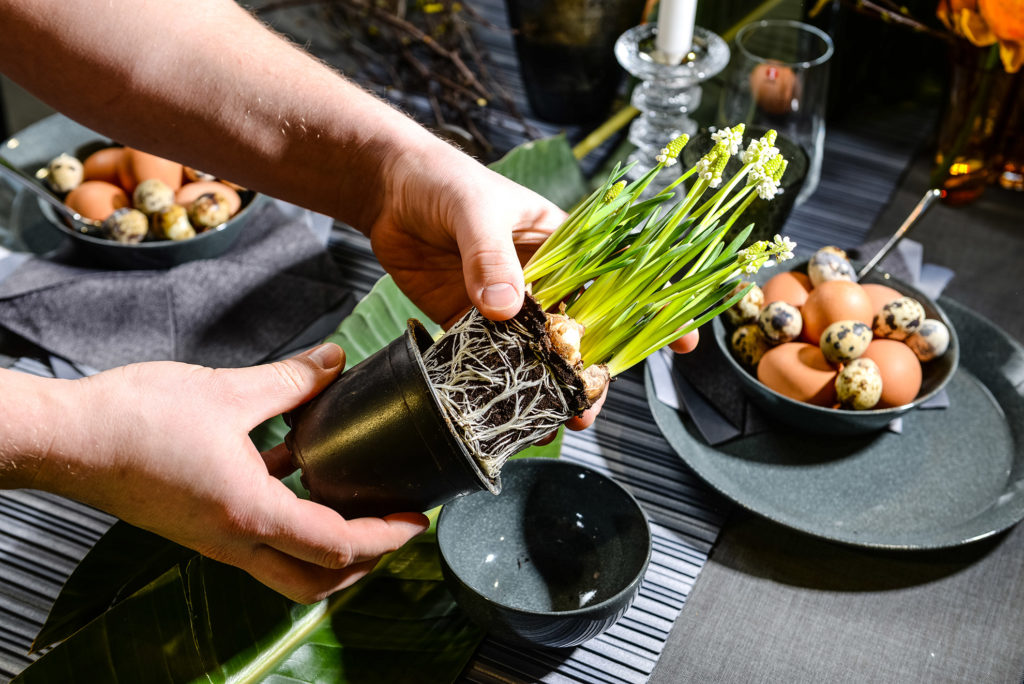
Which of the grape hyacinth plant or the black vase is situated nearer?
the grape hyacinth plant

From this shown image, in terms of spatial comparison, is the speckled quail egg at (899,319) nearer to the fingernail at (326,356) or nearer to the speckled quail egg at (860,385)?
the speckled quail egg at (860,385)

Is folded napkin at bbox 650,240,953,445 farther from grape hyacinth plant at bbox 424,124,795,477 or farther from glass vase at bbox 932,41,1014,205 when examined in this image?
glass vase at bbox 932,41,1014,205

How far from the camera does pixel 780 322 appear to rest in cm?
107

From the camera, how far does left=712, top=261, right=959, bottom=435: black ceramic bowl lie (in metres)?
1.00

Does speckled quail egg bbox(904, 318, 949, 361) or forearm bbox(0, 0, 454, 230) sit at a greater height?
forearm bbox(0, 0, 454, 230)

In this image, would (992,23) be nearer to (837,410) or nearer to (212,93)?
(837,410)

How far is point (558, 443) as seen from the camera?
1087 millimetres

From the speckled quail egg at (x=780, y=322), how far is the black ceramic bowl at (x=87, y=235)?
32.3 inches

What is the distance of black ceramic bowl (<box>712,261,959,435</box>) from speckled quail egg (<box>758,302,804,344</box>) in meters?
0.05

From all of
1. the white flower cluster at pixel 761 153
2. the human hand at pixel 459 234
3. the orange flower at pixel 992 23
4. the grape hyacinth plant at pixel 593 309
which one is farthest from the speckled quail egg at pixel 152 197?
the orange flower at pixel 992 23

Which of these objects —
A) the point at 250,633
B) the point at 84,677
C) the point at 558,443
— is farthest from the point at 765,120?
the point at 84,677

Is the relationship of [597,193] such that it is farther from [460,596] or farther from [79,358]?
[79,358]

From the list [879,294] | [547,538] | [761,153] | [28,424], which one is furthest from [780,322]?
[28,424]

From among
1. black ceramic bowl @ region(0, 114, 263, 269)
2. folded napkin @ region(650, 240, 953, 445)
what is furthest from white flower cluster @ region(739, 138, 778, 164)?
black ceramic bowl @ region(0, 114, 263, 269)
